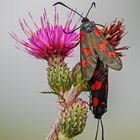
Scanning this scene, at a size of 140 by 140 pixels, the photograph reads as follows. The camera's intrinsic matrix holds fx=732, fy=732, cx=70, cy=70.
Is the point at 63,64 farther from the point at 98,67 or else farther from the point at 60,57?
the point at 98,67

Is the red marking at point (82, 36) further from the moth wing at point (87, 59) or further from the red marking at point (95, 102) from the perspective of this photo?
the red marking at point (95, 102)

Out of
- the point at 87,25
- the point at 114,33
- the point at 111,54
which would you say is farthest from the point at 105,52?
the point at 87,25

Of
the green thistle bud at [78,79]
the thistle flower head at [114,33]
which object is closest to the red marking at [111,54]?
the thistle flower head at [114,33]

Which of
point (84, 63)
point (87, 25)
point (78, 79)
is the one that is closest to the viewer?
point (84, 63)

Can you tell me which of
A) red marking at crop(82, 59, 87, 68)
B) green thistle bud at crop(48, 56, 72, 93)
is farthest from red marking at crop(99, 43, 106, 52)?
green thistle bud at crop(48, 56, 72, 93)

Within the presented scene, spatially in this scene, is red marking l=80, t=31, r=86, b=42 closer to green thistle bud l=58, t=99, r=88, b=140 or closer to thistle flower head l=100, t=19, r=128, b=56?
thistle flower head l=100, t=19, r=128, b=56
